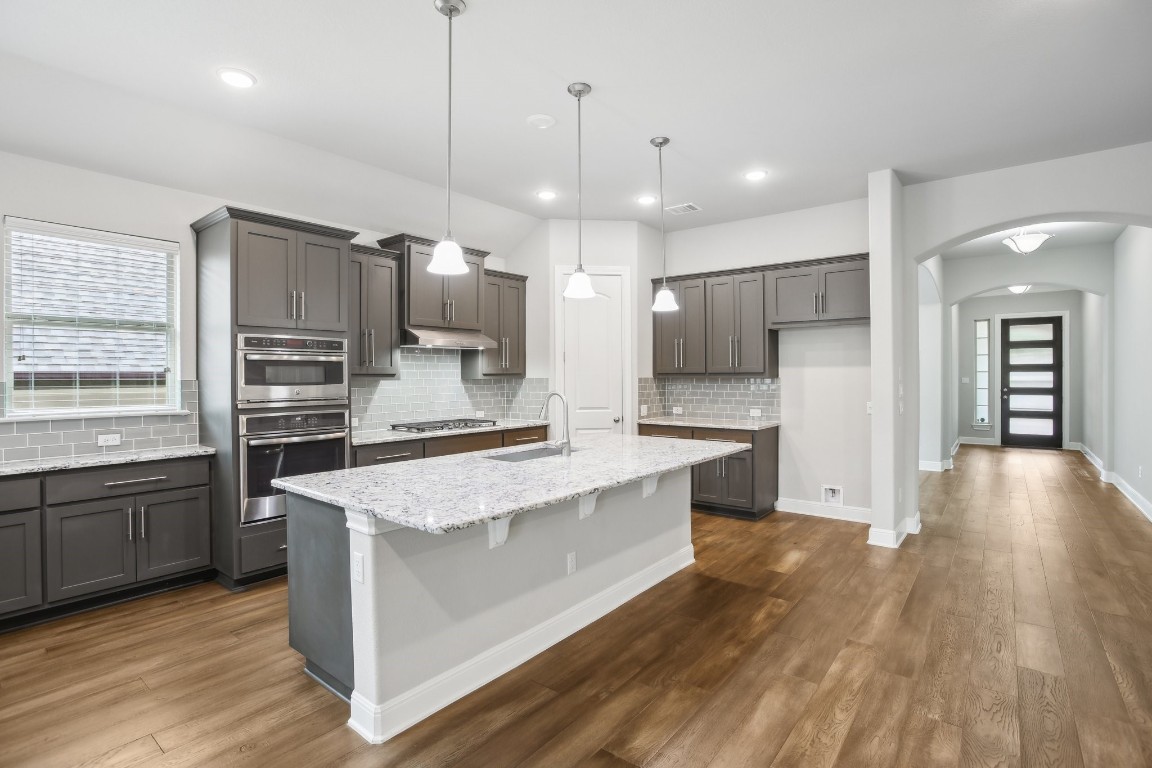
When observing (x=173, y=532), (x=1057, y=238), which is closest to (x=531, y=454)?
(x=173, y=532)

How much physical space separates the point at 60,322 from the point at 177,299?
2.12ft

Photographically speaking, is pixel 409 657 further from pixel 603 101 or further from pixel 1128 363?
pixel 1128 363

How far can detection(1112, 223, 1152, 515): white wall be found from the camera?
563 cm

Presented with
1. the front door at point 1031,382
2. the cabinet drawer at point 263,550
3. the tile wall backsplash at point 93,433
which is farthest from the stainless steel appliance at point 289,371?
the front door at point 1031,382

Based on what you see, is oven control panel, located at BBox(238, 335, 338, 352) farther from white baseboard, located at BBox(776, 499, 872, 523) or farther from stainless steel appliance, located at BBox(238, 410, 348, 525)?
white baseboard, located at BBox(776, 499, 872, 523)

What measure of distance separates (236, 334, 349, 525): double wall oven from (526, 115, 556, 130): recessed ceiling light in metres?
2.07

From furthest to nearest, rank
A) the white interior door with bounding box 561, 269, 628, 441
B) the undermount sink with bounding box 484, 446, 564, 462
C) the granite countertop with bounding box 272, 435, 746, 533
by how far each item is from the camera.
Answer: the white interior door with bounding box 561, 269, 628, 441 → the undermount sink with bounding box 484, 446, 564, 462 → the granite countertop with bounding box 272, 435, 746, 533

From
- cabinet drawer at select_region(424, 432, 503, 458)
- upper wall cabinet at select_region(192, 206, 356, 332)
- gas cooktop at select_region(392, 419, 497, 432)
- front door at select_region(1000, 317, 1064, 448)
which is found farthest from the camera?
front door at select_region(1000, 317, 1064, 448)

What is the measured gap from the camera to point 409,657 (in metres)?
2.36

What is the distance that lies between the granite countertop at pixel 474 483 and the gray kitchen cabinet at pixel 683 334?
2.56 meters

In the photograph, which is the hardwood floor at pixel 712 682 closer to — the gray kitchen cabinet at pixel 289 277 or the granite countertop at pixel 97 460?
the granite countertop at pixel 97 460

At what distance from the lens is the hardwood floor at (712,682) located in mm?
2180

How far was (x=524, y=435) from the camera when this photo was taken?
564cm

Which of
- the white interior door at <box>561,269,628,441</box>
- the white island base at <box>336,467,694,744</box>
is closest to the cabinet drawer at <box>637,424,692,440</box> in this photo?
the white interior door at <box>561,269,628,441</box>
